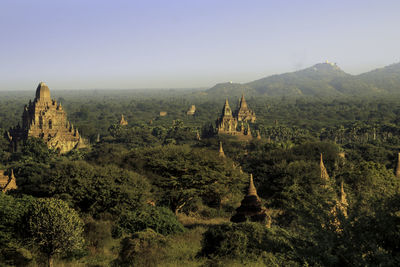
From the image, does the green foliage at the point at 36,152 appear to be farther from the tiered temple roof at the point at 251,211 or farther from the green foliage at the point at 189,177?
the tiered temple roof at the point at 251,211

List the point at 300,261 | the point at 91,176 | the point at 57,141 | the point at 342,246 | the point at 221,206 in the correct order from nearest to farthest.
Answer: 1. the point at 342,246
2. the point at 300,261
3. the point at 91,176
4. the point at 221,206
5. the point at 57,141

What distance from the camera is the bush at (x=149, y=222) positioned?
18.5 m

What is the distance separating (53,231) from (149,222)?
16.7 feet

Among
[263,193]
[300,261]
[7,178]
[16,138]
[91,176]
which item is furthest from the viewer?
[16,138]

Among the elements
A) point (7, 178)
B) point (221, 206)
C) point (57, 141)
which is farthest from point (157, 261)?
point (57, 141)

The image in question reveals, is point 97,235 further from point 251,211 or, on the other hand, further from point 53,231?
point 251,211

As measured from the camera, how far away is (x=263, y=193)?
99.8 ft

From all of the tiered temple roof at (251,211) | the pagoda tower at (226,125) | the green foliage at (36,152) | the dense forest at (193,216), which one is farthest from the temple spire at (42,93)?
the tiered temple roof at (251,211)

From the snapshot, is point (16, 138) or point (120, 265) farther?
point (16, 138)

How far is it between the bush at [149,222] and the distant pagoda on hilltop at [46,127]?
51541 millimetres

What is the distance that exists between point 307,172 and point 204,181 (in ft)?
26.8

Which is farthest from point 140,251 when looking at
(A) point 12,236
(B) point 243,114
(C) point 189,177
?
(B) point 243,114

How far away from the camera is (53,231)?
1440 cm

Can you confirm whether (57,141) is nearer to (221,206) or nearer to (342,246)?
(221,206)
